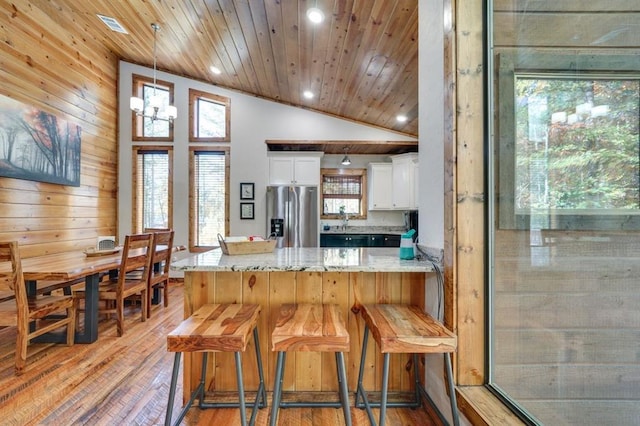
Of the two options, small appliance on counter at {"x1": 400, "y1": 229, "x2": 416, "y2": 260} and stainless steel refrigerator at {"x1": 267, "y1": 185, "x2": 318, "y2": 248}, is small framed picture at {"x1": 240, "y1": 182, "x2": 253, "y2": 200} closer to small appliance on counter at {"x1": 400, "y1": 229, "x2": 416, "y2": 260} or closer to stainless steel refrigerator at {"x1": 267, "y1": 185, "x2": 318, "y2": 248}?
stainless steel refrigerator at {"x1": 267, "y1": 185, "x2": 318, "y2": 248}

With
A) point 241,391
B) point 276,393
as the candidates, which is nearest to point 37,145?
point 241,391

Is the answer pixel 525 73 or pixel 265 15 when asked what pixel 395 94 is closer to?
pixel 265 15

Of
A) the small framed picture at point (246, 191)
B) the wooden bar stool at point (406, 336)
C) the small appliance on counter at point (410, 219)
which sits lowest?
the wooden bar stool at point (406, 336)

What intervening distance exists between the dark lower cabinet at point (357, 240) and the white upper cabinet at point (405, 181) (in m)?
0.60

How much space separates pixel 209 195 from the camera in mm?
5191

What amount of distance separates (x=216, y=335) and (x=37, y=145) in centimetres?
388

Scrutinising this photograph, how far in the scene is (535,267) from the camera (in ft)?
4.29

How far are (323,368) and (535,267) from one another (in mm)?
1257

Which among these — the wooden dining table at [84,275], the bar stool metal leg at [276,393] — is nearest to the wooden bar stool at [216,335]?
the bar stool metal leg at [276,393]

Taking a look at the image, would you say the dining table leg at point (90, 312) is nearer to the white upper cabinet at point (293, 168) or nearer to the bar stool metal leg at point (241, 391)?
the bar stool metal leg at point (241, 391)

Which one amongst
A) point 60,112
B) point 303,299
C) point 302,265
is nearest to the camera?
point 302,265

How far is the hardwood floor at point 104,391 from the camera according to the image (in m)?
1.63

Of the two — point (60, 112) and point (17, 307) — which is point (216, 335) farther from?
point (60, 112)

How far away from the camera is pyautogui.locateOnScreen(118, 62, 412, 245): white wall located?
5098 mm
